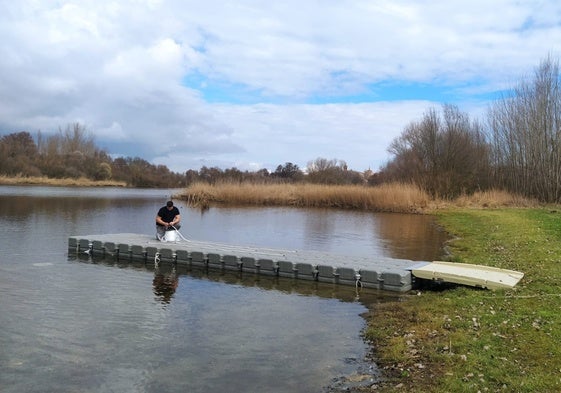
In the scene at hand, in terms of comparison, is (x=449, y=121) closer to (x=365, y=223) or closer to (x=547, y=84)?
(x=547, y=84)

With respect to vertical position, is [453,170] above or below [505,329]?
above

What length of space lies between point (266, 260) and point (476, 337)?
6642mm

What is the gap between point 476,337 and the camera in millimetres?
6855

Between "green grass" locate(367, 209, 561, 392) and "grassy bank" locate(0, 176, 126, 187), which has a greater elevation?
"grassy bank" locate(0, 176, 126, 187)

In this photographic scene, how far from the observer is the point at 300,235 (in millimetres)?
22484

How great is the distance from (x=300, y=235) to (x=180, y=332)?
14807 mm

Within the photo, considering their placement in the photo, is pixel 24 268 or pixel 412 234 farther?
pixel 412 234

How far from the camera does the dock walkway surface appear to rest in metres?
11.4

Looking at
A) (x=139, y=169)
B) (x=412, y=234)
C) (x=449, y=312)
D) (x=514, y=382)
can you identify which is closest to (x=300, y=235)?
(x=412, y=234)

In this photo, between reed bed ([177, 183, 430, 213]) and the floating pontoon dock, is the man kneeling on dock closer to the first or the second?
the floating pontoon dock

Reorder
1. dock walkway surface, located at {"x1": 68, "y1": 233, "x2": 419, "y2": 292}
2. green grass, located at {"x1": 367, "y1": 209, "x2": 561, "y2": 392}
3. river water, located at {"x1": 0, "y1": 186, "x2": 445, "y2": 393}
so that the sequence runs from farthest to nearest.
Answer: dock walkway surface, located at {"x1": 68, "y1": 233, "x2": 419, "y2": 292}
river water, located at {"x1": 0, "y1": 186, "x2": 445, "y2": 393}
green grass, located at {"x1": 367, "y1": 209, "x2": 561, "y2": 392}

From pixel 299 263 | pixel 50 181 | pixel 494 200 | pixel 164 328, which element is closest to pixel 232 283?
pixel 299 263

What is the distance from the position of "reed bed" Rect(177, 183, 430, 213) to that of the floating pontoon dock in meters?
27.2

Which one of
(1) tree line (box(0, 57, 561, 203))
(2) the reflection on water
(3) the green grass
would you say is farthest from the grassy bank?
(3) the green grass
